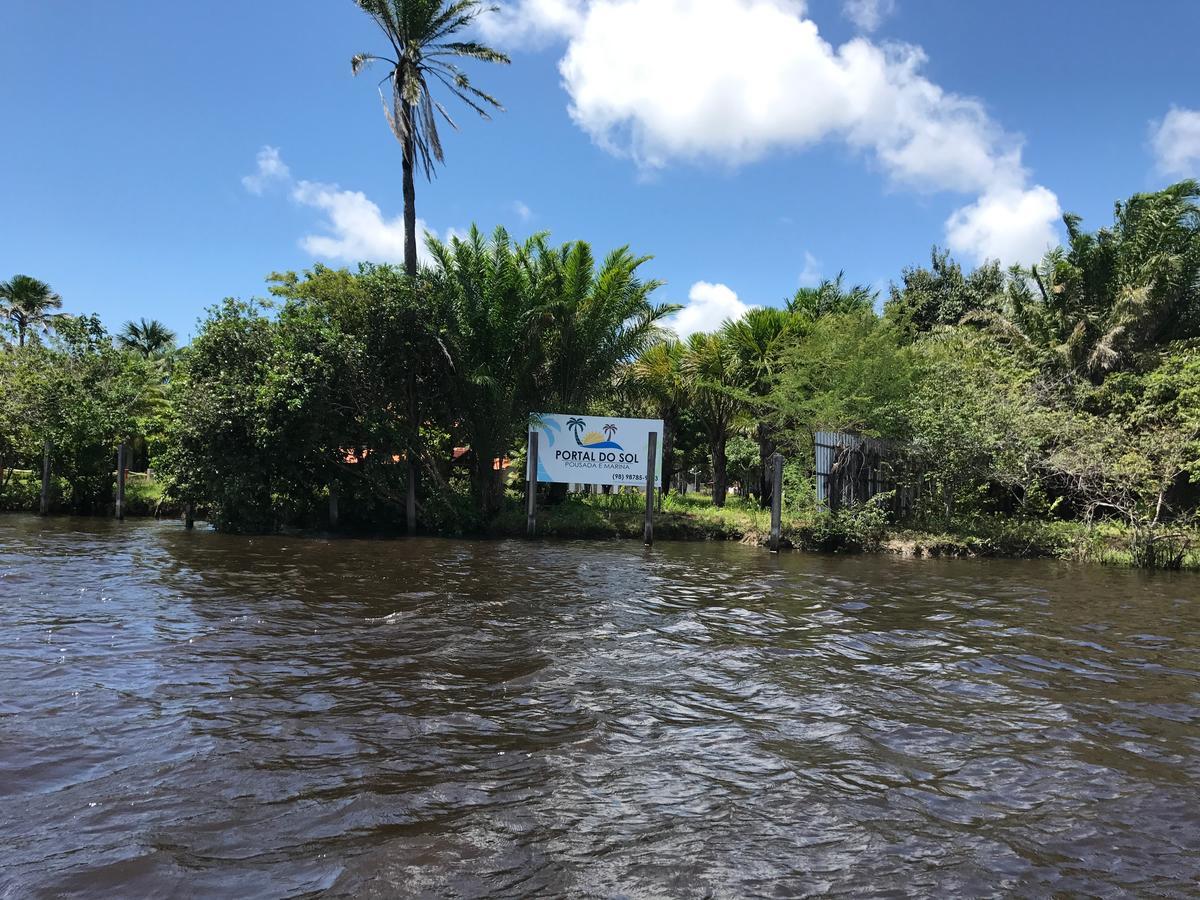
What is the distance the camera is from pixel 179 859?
3402 millimetres

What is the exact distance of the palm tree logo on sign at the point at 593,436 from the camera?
64.7 feet

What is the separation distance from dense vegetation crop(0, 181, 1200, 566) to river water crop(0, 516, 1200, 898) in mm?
8706

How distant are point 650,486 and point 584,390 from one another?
4538 millimetres

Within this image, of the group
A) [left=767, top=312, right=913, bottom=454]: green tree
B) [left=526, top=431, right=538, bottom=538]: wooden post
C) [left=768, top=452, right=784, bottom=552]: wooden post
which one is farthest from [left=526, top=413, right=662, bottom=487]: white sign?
[left=767, top=312, right=913, bottom=454]: green tree

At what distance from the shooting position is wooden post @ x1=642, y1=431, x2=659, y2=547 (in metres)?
19.0

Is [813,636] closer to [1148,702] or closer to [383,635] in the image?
[1148,702]

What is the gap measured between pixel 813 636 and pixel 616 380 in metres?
16.1

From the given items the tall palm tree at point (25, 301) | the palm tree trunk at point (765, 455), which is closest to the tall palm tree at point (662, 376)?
the palm tree trunk at point (765, 455)

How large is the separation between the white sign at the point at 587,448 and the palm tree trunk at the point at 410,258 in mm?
3513

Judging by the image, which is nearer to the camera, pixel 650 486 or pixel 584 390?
pixel 650 486

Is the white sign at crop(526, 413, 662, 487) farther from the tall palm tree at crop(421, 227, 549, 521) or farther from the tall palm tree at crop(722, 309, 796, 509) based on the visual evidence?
the tall palm tree at crop(722, 309, 796, 509)

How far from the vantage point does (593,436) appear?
64.7 feet

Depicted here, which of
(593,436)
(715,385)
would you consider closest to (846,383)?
(715,385)

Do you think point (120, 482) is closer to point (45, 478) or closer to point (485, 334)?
point (45, 478)
